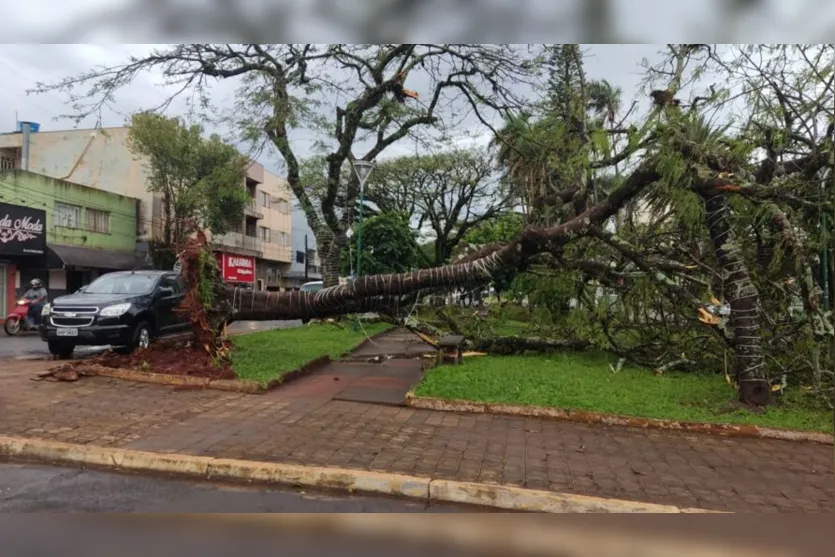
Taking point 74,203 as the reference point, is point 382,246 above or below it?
below

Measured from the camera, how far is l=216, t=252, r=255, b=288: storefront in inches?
1511

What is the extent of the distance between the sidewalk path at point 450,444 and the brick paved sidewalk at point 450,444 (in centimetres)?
1

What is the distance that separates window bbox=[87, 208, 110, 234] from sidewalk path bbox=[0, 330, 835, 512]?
23.4 metres

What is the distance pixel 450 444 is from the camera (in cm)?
582

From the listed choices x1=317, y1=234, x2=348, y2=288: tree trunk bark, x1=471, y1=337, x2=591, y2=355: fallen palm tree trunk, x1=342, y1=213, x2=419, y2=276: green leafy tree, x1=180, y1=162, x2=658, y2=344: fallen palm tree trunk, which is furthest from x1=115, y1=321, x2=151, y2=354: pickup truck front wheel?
x1=342, y1=213, x2=419, y2=276: green leafy tree

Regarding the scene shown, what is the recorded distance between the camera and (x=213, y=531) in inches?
151

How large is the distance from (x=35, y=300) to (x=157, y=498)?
1541cm

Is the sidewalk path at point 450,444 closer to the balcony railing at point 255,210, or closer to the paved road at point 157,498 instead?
the paved road at point 157,498

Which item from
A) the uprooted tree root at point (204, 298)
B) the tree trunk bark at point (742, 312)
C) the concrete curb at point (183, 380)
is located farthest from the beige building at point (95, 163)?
the tree trunk bark at point (742, 312)

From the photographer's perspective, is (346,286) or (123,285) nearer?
(346,286)

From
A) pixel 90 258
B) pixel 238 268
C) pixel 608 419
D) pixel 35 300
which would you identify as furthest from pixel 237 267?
pixel 608 419

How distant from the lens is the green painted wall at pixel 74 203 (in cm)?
2358

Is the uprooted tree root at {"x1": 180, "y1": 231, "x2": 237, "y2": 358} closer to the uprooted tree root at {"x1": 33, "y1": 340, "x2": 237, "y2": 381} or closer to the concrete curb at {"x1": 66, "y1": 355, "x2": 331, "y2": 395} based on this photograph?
the uprooted tree root at {"x1": 33, "y1": 340, "x2": 237, "y2": 381}

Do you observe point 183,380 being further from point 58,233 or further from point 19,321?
point 58,233
